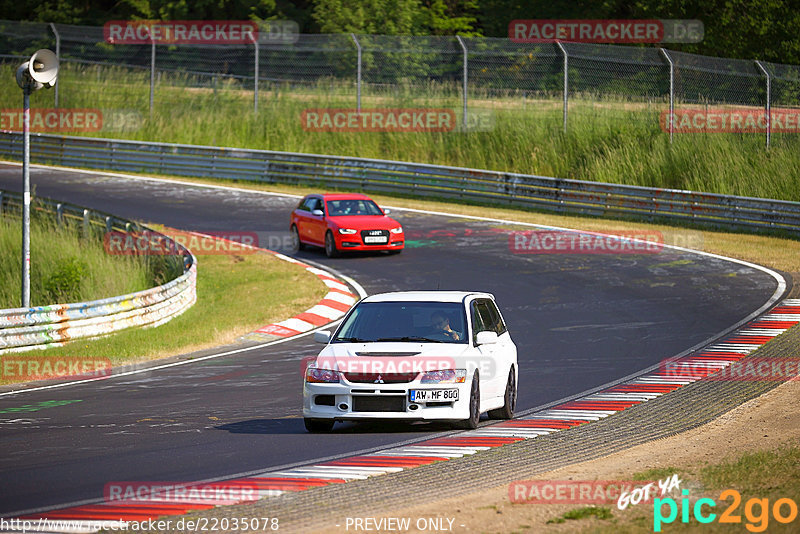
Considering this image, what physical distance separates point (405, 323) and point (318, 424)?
143cm

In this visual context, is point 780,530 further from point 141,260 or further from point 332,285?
point 141,260

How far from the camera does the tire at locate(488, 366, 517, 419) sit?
12.3m

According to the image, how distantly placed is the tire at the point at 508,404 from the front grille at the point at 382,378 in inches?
64.4

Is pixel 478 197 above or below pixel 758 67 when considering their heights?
below

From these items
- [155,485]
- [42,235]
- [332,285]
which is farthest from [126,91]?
[155,485]

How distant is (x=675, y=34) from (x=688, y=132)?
23.5 m

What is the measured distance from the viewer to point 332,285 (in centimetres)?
2409

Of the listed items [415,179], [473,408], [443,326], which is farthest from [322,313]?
[415,179]

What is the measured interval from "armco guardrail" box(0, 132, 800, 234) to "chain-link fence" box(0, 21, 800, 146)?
99.8 inches

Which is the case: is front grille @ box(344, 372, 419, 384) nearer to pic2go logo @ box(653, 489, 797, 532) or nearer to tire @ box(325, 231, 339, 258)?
pic2go logo @ box(653, 489, 797, 532)

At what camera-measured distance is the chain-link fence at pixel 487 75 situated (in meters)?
32.6

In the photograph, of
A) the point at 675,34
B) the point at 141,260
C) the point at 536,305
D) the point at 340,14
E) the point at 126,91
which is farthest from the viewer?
the point at 340,14

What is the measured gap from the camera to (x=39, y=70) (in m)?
17.9

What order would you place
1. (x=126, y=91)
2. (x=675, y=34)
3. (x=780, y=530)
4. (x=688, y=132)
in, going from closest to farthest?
(x=780, y=530) → (x=688, y=132) → (x=126, y=91) → (x=675, y=34)
